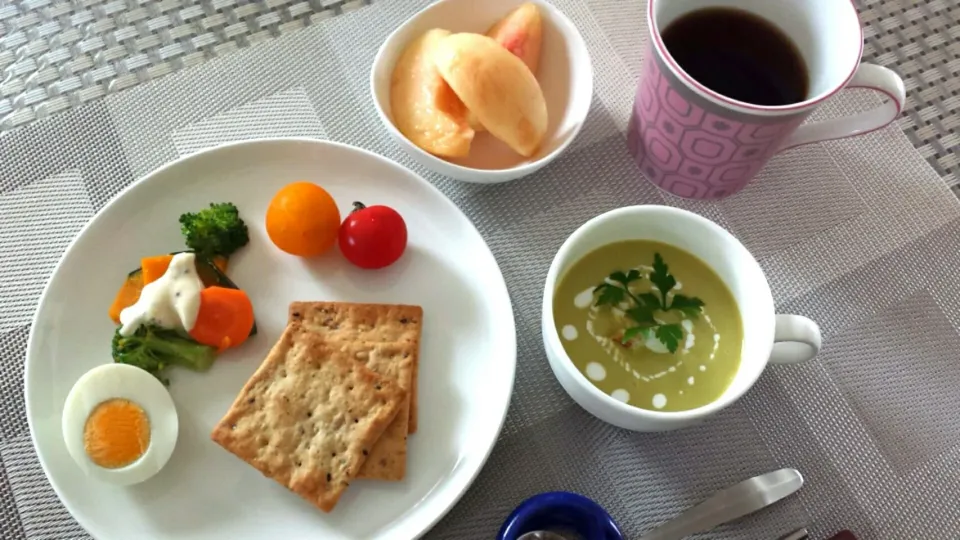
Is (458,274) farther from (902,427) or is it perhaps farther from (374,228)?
(902,427)

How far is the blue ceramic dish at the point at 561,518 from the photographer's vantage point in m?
0.81

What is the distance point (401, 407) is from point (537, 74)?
A: 0.52 m

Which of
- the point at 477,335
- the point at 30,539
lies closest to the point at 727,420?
the point at 477,335

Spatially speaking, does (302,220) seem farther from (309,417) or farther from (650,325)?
(650,325)

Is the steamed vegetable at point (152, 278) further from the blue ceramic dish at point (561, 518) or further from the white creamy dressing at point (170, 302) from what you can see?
the blue ceramic dish at point (561, 518)

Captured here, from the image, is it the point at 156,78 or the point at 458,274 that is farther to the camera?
the point at 156,78

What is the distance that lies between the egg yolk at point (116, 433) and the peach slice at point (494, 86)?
20.8 inches

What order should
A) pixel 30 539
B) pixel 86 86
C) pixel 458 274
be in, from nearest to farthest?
pixel 30 539, pixel 458 274, pixel 86 86

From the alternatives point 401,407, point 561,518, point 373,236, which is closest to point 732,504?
point 561,518

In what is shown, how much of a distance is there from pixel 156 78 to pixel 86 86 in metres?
0.10

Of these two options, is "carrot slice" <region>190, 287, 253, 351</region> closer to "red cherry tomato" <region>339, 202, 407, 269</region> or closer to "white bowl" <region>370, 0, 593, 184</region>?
"red cherry tomato" <region>339, 202, 407, 269</region>

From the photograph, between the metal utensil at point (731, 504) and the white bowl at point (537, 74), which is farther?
the white bowl at point (537, 74)

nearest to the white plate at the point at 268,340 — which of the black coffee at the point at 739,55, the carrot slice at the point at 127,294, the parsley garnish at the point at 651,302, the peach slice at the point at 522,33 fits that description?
the carrot slice at the point at 127,294

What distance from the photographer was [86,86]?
1.08 metres
